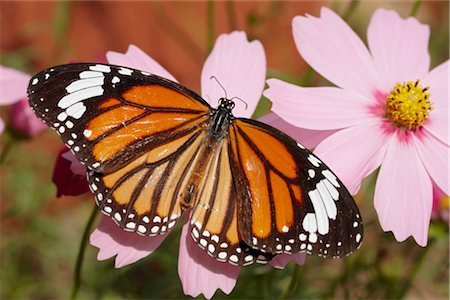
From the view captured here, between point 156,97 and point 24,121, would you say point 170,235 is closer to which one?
point 24,121

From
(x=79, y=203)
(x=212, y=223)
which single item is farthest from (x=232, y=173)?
(x=79, y=203)

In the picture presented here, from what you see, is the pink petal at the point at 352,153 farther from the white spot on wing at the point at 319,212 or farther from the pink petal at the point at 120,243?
the pink petal at the point at 120,243

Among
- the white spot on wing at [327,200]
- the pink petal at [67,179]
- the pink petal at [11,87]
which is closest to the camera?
the white spot on wing at [327,200]

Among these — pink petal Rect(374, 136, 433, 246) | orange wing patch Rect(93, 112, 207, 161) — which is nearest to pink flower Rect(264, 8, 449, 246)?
pink petal Rect(374, 136, 433, 246)

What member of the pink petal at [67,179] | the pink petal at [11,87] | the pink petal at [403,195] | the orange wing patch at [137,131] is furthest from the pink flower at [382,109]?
the pink petal at [11,87]

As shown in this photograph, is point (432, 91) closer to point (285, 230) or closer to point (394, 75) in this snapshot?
point (394, 75)

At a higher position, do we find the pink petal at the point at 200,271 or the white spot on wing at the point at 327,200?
the white spot on wing at the point at 327,200

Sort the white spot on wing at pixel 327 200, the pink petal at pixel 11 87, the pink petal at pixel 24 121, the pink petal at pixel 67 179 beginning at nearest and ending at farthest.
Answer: the white spot on wing at pixel 327 200
the pink petal at pixel 67 179
the pink petal at pixel 11 87
the pink petal at pixel 24 121
